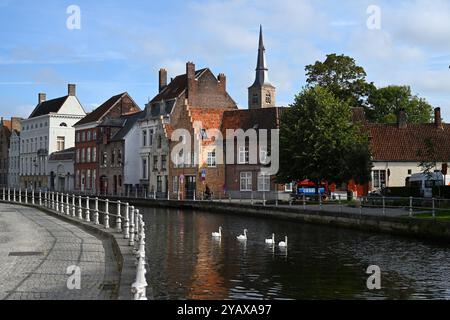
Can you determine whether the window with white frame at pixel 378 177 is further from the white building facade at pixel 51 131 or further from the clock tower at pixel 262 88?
the white building facade at pixel 51 131

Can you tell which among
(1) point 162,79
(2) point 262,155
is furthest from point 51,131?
(2) point 262,155

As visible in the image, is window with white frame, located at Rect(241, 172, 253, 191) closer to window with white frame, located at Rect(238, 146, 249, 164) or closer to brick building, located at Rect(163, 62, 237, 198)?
window with white frame, located at Rect(238, 146, 249, 164)

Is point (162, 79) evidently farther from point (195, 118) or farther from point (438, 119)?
point (438, 119)

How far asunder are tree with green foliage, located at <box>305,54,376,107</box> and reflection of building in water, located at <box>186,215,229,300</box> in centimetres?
4450

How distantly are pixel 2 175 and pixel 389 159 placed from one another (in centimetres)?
8973

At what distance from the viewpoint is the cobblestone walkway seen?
11078 millimetres

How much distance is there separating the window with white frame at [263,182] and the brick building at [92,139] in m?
28.3

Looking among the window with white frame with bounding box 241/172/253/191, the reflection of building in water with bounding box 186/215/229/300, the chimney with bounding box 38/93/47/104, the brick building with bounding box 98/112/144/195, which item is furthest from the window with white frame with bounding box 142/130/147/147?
the chimney with bounding box 38/93/47/104

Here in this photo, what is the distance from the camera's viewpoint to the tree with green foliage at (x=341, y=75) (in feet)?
216

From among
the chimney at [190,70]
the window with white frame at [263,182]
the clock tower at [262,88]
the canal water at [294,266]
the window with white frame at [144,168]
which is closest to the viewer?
the canal water at [294,266]

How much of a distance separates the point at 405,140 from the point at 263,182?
1388cm

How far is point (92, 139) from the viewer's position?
81.6 meters

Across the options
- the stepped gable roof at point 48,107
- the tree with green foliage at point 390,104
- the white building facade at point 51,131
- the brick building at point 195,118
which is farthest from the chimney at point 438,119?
the stepped gable roof at point 48,107
